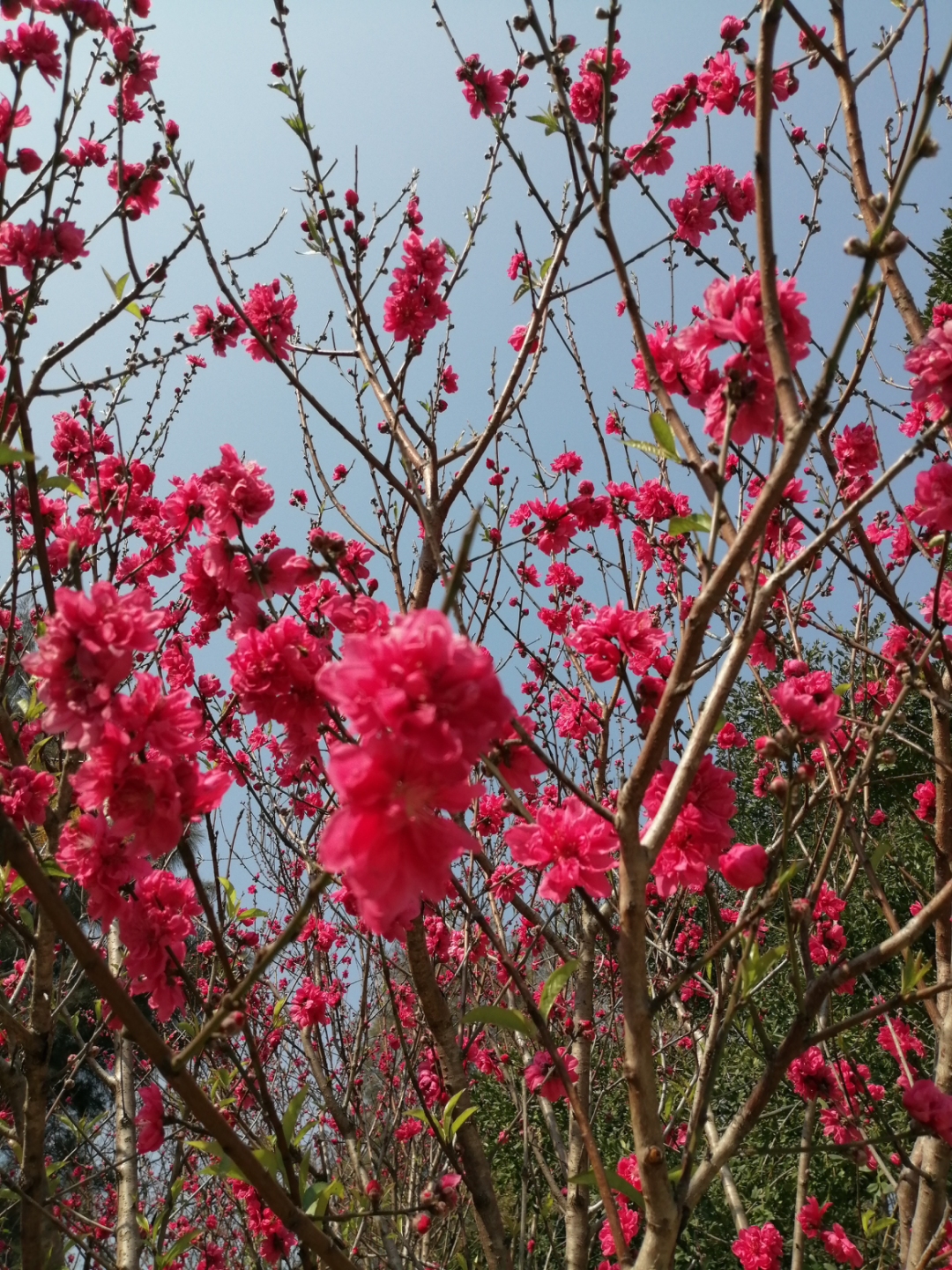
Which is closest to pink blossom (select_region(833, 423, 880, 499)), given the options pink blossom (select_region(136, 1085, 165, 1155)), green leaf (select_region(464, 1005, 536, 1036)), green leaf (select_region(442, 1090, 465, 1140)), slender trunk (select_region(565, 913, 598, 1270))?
slender trunk (select_region(565, 913, 598, 1270))

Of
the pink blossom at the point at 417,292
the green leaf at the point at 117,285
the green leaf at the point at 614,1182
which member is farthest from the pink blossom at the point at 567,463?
the green leaf at the point at 614,1182

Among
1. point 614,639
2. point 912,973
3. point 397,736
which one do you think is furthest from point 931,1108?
point 397,736

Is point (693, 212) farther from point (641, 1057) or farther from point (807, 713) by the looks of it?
point (641, 1057)

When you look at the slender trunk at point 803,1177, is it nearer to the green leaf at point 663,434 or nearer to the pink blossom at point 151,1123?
the pink blossom at point 151,1123

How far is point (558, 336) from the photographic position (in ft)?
12.4

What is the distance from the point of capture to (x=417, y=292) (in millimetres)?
3336

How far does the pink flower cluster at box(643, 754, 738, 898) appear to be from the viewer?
1614mm

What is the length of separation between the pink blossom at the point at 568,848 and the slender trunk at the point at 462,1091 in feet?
2.86

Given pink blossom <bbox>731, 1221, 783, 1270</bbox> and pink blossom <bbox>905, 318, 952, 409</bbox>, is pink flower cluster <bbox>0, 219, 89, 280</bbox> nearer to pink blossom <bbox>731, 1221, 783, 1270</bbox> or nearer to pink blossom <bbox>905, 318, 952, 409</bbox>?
pink blossom <bbox>905, 318, 952, 409</bbox>

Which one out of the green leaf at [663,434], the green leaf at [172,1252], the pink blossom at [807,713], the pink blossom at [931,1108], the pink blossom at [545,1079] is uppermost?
the green leaf at [663,434]

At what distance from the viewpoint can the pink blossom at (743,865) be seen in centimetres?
168

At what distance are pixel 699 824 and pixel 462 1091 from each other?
1190 millimetres

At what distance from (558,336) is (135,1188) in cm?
433

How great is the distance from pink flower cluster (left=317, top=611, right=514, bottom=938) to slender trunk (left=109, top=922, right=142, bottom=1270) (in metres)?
2.75
